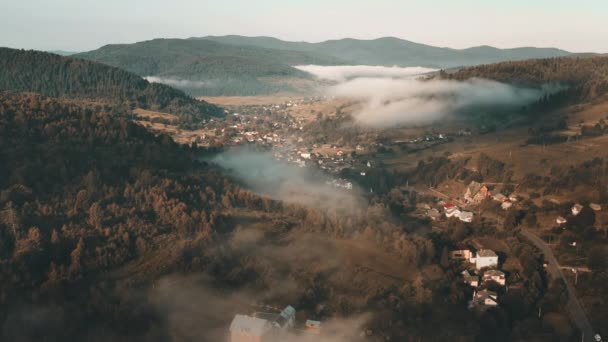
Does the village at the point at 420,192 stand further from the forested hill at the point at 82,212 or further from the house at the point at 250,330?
the forested hill at the point at 82,212

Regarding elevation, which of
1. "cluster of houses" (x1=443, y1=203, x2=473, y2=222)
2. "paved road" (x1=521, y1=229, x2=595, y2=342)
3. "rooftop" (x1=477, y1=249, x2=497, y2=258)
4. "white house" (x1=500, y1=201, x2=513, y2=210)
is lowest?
"paved road" (x1=521, y1=229, x2=595, y2=342)

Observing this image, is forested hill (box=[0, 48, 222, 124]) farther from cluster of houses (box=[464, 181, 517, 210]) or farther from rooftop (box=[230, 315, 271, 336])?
rooftop (box=[230, 315, 271, 336])

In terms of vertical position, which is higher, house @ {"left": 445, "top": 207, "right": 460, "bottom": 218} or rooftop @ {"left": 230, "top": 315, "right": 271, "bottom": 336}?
rooftop @ {"left": 230, "top": 315, "right": 271, "bottom": 336}

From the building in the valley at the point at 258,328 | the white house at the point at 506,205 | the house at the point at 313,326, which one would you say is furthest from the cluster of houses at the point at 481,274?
the building in the valley at the point at 258,328

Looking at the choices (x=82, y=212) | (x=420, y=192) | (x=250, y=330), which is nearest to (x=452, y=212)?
(x=420, y=192)

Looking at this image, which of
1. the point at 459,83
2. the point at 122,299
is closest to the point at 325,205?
the point at 122,299

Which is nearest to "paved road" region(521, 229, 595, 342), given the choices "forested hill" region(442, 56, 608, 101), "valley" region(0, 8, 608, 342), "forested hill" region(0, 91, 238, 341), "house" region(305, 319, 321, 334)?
"valley" region(0, 8, 608, 342)
